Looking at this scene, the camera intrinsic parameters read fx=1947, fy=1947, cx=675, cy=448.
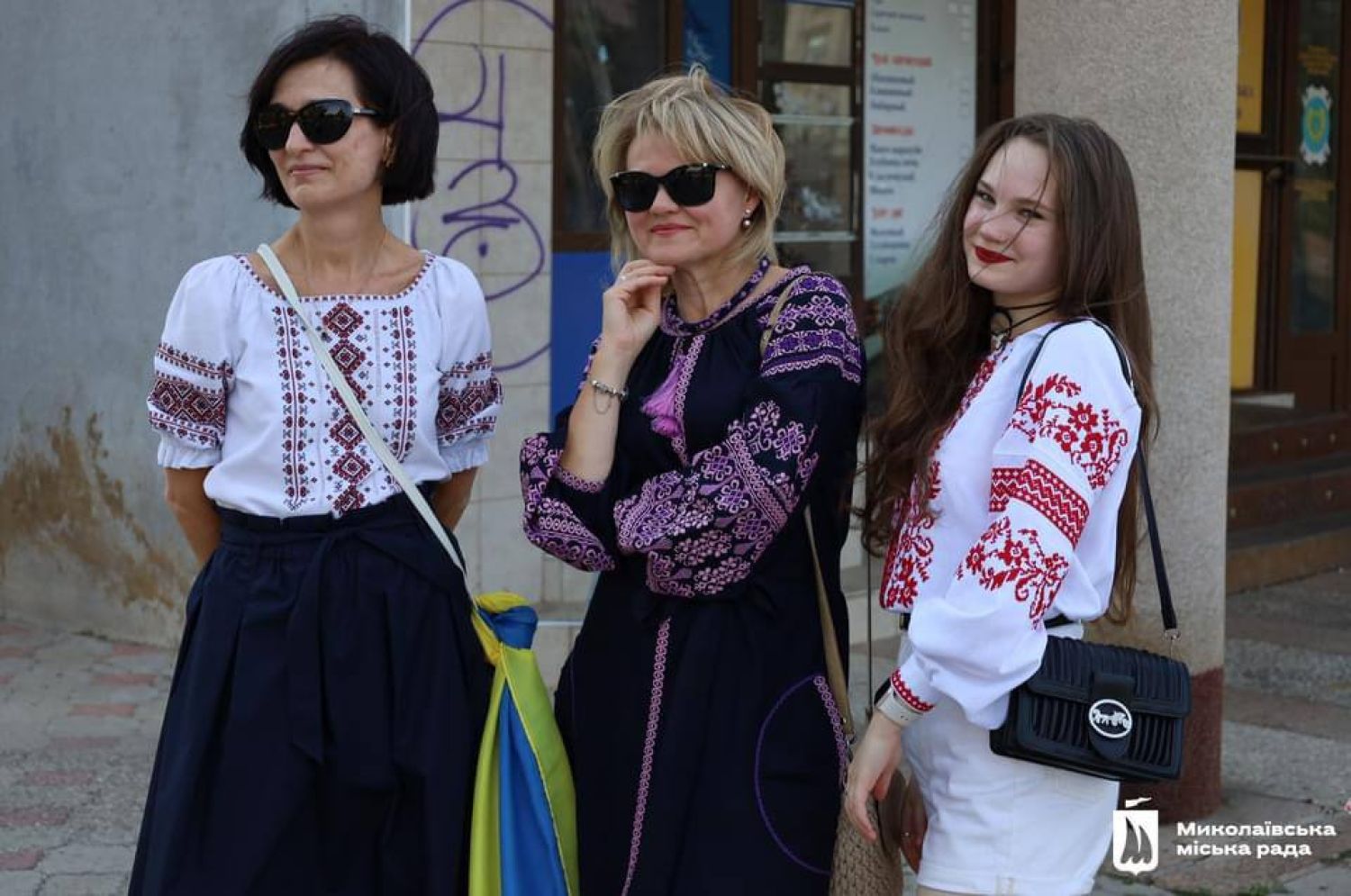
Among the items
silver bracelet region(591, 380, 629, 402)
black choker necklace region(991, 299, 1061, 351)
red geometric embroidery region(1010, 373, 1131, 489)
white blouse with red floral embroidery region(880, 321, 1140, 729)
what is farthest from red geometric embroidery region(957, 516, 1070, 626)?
silver bracelet region(591, 380, 629, 402)

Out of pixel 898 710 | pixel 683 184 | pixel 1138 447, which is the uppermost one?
pixel 683 184

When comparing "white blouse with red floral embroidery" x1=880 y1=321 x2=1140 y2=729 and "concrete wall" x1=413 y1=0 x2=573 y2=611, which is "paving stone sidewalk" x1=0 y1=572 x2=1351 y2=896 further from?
"white blouse with red floral embroidery" x1=880 y1=321 x2=1140 y2=729

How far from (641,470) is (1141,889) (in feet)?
7.75

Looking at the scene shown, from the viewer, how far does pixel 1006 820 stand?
9.16 feet

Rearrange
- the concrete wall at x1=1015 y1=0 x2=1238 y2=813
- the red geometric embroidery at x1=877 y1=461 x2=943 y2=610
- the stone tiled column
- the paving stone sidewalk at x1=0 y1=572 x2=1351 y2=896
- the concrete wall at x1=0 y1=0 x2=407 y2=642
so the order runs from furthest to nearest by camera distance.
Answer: the concrete wall at x1=0 y1=0 x2=407 y2=642, the stone tiled column, the concrete wall at x1=1015 y1=0 x2=1238 y2=813, the paving stone sidewalk at x1=0 y1=572 x2=1351 y2=896, the red geometric embroidery at x1=877 y1=461 x2=943 y2=610

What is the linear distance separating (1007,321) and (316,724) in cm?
127

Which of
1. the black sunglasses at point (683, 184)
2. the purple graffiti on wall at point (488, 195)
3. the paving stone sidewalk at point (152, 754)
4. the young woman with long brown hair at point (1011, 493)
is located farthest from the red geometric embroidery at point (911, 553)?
the purple graffiti on wall at point (488, 195)

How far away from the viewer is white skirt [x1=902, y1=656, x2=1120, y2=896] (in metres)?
2.79

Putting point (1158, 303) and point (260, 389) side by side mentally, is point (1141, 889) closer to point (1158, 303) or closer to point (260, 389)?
point (1158, 303)

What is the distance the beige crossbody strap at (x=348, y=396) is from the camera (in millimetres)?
3184

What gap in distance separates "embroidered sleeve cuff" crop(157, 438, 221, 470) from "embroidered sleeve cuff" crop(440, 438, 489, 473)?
40cm

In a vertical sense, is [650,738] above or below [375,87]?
below

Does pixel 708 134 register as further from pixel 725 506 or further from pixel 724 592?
pixel 724 592

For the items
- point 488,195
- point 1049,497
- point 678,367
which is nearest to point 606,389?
point 678,367
